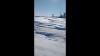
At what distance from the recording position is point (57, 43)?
1697 millimetres
